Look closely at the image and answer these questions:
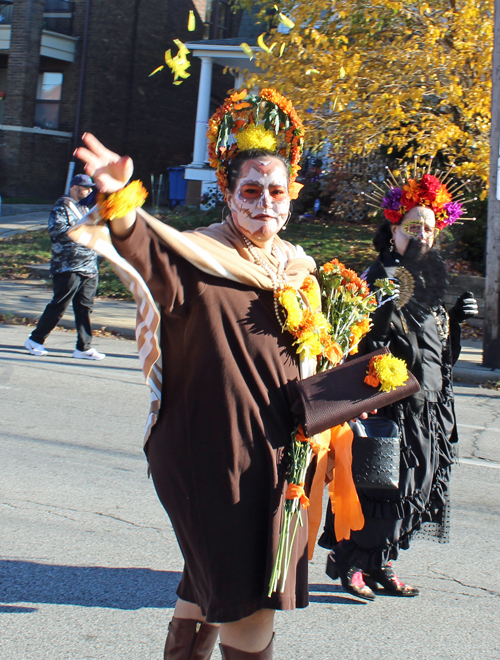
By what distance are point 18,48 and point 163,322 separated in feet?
77.8

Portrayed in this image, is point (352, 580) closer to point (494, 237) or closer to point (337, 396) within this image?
point (337, 396)

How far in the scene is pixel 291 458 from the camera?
2.35 m

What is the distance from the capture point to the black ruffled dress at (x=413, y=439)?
3.56 metres

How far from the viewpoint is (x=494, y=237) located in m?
9.72

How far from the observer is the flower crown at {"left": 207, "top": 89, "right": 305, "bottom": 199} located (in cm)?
254

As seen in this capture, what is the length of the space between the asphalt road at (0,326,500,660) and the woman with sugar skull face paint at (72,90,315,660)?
0.91 meters

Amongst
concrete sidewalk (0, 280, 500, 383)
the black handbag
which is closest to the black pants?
concrete sidewalk (0, 280, 500, 383)

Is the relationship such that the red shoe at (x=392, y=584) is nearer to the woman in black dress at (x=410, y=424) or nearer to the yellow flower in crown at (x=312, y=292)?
the woman in black dress at (x=410, y=424)

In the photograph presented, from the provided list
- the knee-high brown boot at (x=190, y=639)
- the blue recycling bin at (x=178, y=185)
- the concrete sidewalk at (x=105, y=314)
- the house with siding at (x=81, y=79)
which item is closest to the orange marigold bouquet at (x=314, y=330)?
the knee-high brown boot at (x=190, y=639)

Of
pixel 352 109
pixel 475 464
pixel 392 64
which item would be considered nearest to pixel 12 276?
pixel 352 109

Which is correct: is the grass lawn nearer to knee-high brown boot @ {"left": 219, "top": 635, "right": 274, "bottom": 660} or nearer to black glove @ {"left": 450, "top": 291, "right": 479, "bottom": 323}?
black glove @ {"left": 450, "top": 291, "right": 479, "bottom": 323}

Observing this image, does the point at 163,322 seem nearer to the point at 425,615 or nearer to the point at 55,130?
the point at 425,615

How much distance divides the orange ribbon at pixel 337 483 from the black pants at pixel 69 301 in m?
6.04

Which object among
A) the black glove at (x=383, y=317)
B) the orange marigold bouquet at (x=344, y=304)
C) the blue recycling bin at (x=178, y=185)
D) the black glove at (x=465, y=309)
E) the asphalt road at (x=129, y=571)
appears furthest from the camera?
the blue recycling bin at (x=178, y=185)
